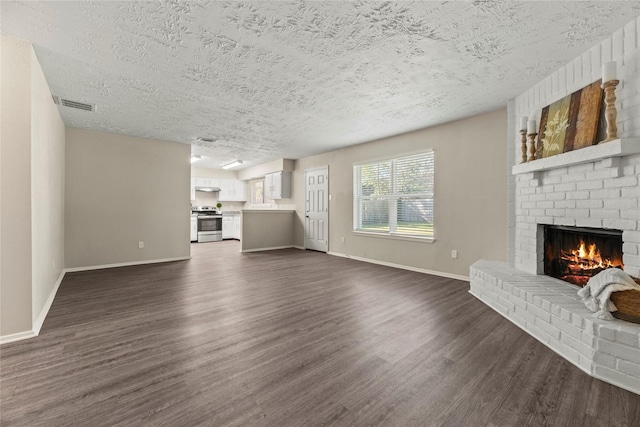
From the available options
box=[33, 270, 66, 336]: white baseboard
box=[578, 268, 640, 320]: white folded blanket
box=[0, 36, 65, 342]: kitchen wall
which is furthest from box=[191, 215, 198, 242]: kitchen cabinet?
box=[578, 268, 640, 320]: white folded blanket

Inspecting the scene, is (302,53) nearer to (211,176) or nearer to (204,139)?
(204,139)

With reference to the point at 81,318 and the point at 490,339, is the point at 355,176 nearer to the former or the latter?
the point at 490,339

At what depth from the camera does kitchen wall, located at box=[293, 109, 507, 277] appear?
3.72m

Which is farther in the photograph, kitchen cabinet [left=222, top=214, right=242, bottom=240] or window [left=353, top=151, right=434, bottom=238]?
kitchen cabinet [left=222, top=214, right=242, bottom=240]

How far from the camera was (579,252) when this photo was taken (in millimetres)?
2688

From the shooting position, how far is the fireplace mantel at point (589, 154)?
6.39 feet

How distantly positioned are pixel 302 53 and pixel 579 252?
128 inches

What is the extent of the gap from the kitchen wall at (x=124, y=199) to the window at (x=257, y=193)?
3.68 m

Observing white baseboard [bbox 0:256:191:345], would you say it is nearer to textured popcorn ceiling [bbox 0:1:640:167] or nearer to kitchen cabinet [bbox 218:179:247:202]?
textured popcorn ceiling [bbox 0:1:640:167]

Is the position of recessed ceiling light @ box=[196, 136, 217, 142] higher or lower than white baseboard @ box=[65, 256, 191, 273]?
higher

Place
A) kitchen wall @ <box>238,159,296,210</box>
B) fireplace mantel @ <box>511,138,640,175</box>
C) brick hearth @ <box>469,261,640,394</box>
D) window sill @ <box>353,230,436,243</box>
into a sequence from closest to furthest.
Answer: brick hearth @ <box>469,261,640,394</box>, fireplace mantel @ <box>511,138,640,175</box>, window sill @ <box>353,230,436,243</box>, kitchen wall @ <box>238,159,296,210</box>

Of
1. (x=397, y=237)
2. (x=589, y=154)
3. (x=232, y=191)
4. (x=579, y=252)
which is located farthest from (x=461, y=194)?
(x=232, y=191)

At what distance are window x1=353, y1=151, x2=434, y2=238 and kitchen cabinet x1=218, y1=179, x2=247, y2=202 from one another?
17.5ft

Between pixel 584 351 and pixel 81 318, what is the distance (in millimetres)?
4093
